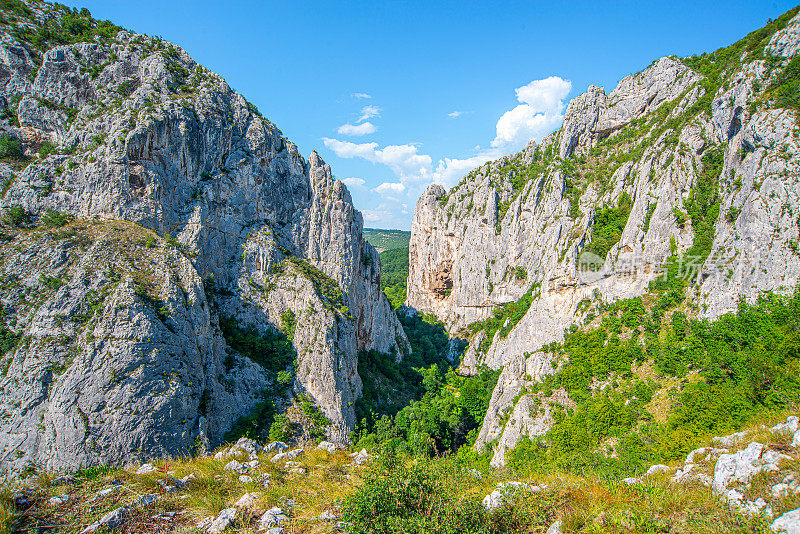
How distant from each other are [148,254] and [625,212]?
49012 mm

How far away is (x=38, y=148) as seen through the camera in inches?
1150

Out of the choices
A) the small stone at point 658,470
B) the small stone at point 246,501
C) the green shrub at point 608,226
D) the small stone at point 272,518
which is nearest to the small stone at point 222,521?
the small stone at point 246,501

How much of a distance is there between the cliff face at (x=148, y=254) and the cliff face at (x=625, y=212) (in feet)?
74.4

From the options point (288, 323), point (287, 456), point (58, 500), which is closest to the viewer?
point (58, 500)

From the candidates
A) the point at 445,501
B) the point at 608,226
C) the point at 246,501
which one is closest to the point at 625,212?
the point at 608,226

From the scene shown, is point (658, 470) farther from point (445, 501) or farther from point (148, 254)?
point (148, 254)

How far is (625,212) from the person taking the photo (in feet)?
127

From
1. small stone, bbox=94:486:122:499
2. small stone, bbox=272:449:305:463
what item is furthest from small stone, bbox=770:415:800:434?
small stone, bbox=94:486:122:499

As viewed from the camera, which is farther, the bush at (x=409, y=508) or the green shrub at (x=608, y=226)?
the green shrub at (x=608, y=226)

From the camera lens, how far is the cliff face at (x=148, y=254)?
19.4 metres

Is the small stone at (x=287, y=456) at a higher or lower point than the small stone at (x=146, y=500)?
lower

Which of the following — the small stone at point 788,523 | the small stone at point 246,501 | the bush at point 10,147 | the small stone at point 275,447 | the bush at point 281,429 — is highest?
the bush at point 10,147

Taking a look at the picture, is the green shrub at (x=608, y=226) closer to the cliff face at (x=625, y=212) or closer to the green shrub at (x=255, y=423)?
the cliff face at (x=625, y=212)

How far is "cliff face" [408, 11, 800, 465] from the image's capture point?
22.0 m
